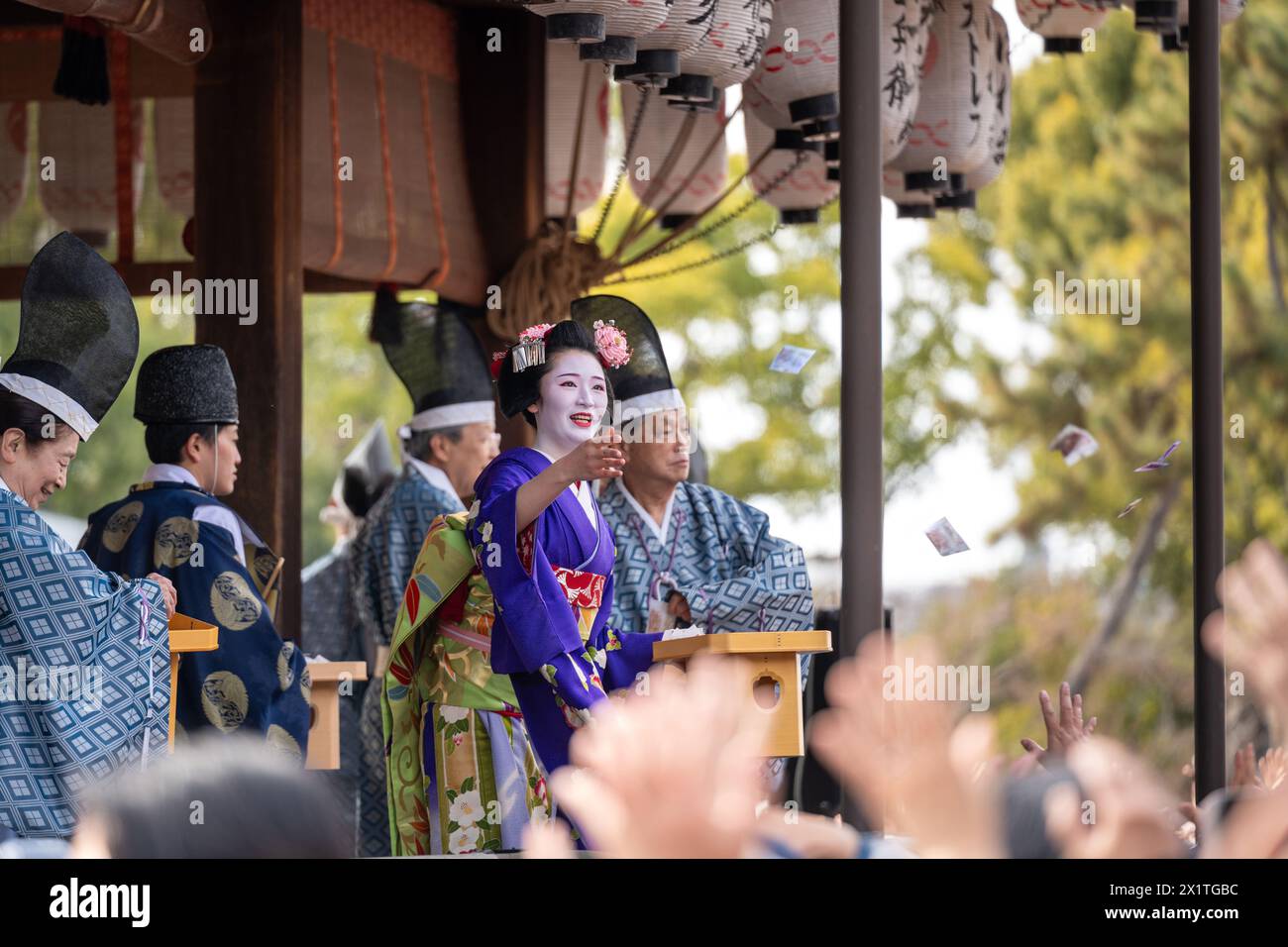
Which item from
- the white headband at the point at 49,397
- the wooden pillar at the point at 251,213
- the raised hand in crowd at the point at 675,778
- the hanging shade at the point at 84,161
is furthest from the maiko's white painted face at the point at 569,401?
the hanging shade at the point at 84,161

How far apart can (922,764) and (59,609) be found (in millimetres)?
2435

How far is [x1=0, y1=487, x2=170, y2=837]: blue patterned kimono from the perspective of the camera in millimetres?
3625

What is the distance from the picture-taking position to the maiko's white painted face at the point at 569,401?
419 cm

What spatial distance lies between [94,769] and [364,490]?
4.62 m

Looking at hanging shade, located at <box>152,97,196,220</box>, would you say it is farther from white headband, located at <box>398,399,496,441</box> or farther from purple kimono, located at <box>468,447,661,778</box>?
purple kimono, located at <box>468,447,661,778</box>

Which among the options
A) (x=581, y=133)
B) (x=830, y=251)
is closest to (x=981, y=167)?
(x=581, y=133)

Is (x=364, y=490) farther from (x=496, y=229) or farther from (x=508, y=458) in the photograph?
(x=508, y=458)

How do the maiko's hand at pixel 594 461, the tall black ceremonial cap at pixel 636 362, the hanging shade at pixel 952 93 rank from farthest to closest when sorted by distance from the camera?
the hanging shade at pixel 952 93, the tall black ceremonial cap at pixel 636 362, the maiko's hand at pixel 594 461

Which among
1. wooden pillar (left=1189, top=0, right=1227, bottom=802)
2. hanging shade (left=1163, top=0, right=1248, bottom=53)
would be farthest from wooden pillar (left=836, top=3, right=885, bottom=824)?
hanging shade (left=1163, top=0, right=1248, bottom=53)

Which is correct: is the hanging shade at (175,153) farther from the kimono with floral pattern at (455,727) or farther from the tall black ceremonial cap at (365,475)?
the kimono with floral pattern at (455,727)

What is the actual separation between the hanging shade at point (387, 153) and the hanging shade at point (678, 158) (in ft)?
2.50

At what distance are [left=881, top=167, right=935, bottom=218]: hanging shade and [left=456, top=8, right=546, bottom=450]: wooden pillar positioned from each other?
4.61 ft
